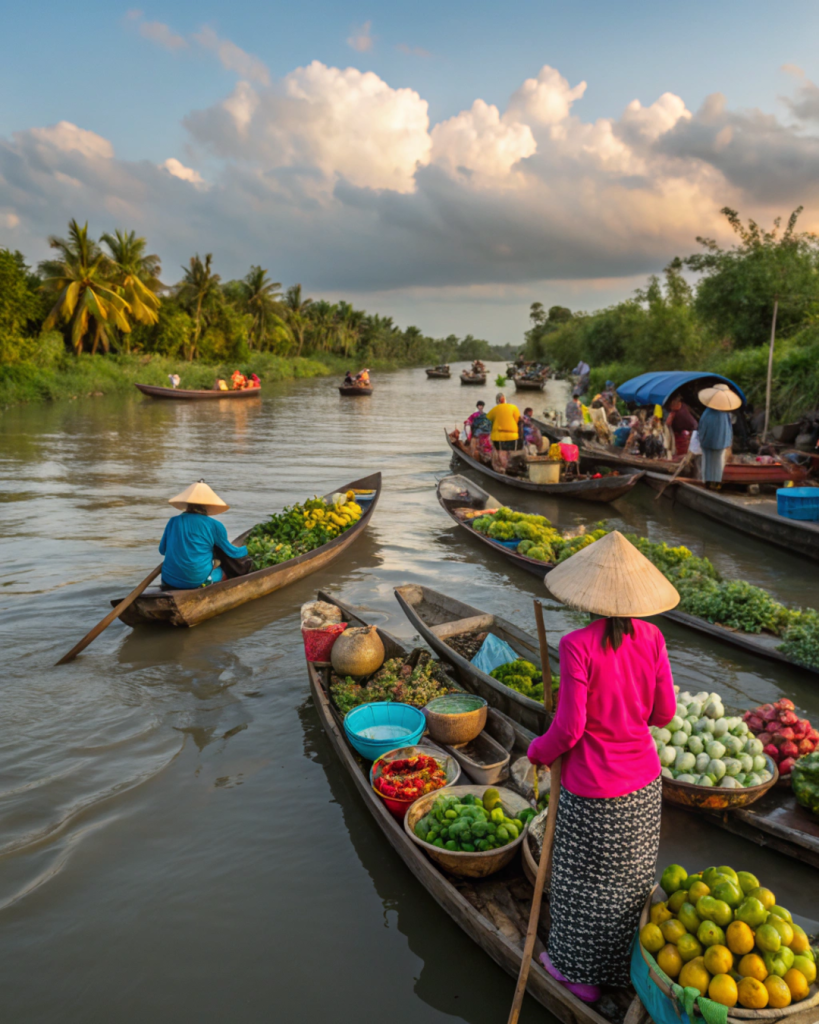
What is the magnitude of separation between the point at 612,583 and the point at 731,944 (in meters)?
1.28

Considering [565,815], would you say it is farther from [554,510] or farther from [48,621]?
[554,510]

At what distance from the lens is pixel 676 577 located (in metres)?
7.26

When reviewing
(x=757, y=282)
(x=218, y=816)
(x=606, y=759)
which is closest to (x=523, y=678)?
(x=218, y=816)

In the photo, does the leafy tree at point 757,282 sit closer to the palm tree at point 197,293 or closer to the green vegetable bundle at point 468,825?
the green vegetable bundle at point 468,825

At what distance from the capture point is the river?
305 cm

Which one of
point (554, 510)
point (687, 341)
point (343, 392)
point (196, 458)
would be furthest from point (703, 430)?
point (343, 392)

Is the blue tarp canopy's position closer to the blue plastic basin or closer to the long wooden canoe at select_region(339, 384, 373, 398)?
the blue plastic basin

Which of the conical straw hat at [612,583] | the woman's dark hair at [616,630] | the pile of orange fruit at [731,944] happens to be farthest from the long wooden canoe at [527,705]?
the woman's dark hair at [616,630]

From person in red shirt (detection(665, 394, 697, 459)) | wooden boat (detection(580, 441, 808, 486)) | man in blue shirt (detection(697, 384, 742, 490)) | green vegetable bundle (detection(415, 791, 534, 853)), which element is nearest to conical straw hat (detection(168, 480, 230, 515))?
green vegetable bundle (detection(415, 791, 534, 853))

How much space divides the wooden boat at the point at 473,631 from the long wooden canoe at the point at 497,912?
90cm

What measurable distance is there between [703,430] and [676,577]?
215 inches

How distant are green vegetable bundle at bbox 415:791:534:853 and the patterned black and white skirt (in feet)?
2.11

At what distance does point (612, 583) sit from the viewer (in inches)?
95.6

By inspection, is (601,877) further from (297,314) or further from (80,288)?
(297,314)
